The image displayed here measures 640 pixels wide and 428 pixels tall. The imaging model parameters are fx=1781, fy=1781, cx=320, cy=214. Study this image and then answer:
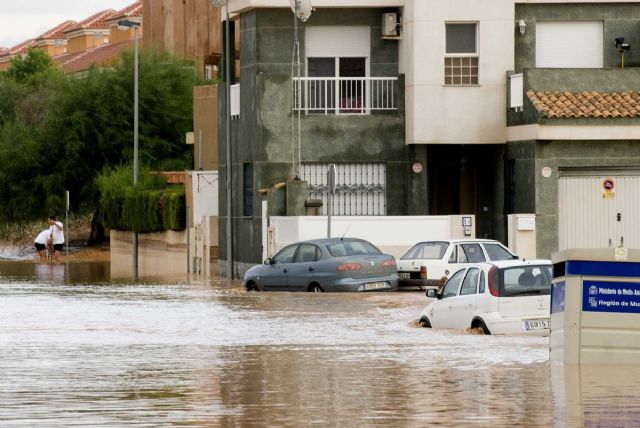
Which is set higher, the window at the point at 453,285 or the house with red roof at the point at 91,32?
the house with red roof at the point at 91,32

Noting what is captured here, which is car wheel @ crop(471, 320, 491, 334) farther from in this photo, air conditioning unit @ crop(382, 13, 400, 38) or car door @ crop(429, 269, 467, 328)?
air conditioning unit @ crop(382, 13, 400, 38)

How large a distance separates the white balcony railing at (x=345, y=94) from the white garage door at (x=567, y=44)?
3.94m

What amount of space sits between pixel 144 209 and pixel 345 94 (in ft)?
52.1

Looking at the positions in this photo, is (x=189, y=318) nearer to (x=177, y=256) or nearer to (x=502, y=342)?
(x=502, y=342)

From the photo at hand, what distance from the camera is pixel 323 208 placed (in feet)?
154

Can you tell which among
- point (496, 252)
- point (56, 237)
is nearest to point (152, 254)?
point (56, 237)

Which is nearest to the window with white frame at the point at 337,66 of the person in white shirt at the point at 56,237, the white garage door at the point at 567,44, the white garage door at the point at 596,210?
the white garage door at the point at 567,44

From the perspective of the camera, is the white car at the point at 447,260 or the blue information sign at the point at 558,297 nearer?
the blue information sign at the point at 558,297

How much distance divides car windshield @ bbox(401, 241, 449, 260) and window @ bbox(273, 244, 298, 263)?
7.99ft

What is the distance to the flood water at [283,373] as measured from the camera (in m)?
15.5

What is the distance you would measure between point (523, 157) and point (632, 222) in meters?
3.16

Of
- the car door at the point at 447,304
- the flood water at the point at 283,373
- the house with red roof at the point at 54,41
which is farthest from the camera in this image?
the house with red roof at the point at 54,41

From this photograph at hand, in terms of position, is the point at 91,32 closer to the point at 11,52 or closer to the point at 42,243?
the point at 11,52

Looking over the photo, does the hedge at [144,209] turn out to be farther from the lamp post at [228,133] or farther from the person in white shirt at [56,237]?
the lamp post at [228,133]
